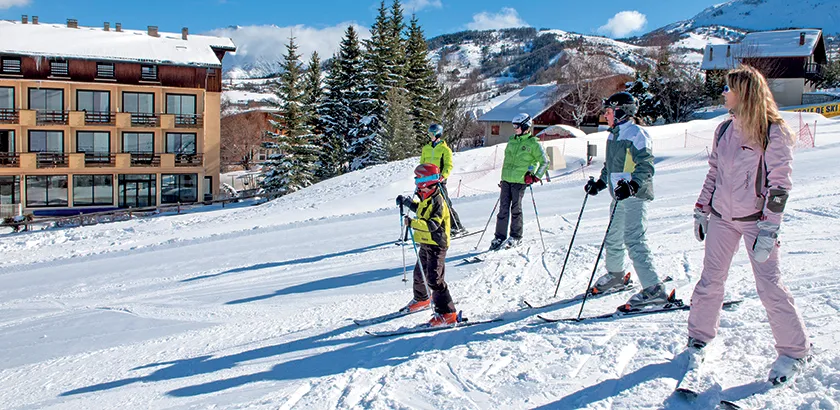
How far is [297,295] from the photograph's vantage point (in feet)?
22.7

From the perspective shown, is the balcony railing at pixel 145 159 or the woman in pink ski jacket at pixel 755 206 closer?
the woman in pink ski jacket at pixel 755 206

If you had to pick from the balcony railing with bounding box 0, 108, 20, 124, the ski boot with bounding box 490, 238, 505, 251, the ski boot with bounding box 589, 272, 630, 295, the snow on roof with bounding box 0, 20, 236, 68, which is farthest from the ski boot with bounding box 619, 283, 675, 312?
the balcony railing with bounding box 0, 108, 20, 124

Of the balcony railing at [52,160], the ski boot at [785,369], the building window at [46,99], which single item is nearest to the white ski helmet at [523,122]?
the ski boot at [785,369]

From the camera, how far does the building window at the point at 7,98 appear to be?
31594 mm

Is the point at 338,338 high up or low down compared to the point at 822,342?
down

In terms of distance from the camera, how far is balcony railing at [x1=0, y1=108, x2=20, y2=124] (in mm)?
31422

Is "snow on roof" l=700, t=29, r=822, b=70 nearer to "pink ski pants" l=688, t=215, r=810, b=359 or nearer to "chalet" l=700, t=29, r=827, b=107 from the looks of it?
"chalet" l=700, t=29, r=827, b=107

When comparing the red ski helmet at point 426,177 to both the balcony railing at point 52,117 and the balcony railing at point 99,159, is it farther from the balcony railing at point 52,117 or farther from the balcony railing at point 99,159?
the balcony railing at point 52,117

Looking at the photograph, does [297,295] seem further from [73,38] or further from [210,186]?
[73,38]

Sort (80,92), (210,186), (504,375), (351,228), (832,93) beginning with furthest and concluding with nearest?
(832,93) < (210,186) < (80,92) < (351,228) < (504,375)

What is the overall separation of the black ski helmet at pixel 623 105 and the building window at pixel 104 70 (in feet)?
112

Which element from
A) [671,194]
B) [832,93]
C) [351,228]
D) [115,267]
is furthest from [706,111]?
[115,267]

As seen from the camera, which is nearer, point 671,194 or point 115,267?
point 115,267

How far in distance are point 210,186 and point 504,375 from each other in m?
35.0
